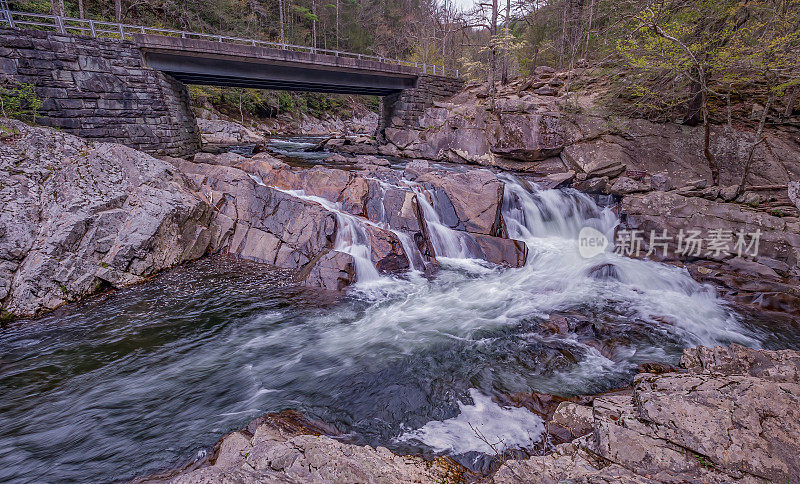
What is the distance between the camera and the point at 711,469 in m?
2.65

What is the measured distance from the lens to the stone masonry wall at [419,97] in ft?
73.8

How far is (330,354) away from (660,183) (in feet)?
48.4

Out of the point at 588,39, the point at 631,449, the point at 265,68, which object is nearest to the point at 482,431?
the point at 631,449

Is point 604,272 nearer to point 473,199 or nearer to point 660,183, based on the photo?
point 473,199

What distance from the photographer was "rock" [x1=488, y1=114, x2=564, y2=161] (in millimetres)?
17438

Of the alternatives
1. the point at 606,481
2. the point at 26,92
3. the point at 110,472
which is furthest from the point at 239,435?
the point at 26,92

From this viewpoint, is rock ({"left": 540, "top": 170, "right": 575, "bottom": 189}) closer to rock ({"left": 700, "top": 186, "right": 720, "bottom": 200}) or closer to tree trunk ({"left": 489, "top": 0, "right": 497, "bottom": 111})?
rock ({"left": 700, "top": 186, "right": 720, "bottom": 200})

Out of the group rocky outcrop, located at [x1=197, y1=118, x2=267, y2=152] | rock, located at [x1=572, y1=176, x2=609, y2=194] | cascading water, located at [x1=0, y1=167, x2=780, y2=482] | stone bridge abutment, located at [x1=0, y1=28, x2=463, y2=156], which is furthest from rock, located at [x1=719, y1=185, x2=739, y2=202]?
rocky outcrop, located at [x1=197, y1=118, x2=267, y2=152]

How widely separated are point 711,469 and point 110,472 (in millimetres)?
5805

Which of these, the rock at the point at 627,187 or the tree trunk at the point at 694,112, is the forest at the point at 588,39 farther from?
the rock at the point at 627,187

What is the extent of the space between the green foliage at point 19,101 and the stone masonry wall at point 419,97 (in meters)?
17.6

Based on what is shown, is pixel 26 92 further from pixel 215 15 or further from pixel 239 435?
pixel 215 15

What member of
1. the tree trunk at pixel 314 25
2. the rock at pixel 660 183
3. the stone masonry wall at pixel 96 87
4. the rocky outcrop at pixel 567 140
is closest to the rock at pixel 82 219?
the stone masonry wall at pixel 96 87

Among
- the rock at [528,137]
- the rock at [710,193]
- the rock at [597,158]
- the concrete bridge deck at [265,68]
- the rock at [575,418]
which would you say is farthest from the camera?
the rock at [528,137]
